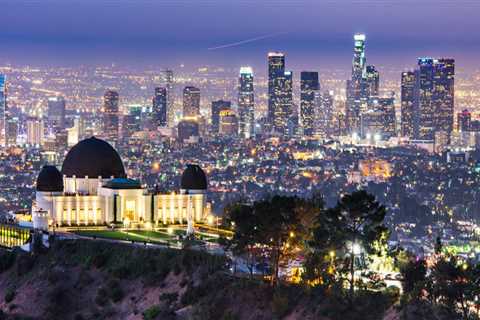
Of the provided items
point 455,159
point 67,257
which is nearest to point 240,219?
point 67,257

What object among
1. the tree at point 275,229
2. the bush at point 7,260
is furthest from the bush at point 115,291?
the bush at point 7,260

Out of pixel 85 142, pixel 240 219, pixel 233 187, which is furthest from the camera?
pixel 233 187

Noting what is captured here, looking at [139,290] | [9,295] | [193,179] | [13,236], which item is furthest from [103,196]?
[139,290]

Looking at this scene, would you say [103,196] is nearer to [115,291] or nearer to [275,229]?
[115,291]

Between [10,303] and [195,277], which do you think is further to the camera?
[10,303]

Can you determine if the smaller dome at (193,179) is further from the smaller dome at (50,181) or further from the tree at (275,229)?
the tree at (275,229)

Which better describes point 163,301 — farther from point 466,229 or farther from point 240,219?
point 466,229
